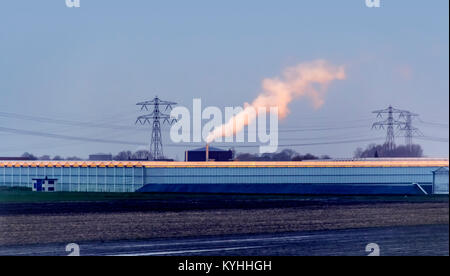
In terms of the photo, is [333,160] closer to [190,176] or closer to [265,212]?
[190,176]

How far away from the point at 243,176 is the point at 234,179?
1.40 m

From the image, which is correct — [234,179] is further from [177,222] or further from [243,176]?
[177,222]

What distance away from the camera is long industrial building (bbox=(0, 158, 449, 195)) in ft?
347

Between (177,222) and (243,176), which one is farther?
(243,176)

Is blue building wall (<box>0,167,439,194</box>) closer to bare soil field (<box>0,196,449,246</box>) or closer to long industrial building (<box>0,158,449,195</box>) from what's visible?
long industrial building (<box>0,158,449,195</box>)

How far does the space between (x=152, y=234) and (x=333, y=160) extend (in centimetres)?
8640

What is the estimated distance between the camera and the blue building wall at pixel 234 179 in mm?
106125

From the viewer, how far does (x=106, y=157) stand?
5167 inches

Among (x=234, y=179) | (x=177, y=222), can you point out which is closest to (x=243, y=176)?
(x=234, y=179)

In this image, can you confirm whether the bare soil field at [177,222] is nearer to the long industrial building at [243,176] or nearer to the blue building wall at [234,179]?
the long industrial building at [243,176]

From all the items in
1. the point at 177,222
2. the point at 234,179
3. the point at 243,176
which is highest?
the point at 243,176

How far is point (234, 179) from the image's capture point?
114m

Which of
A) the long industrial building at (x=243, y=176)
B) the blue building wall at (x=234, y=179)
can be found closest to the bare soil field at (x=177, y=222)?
the long industrial building at (x=243, y=176)
